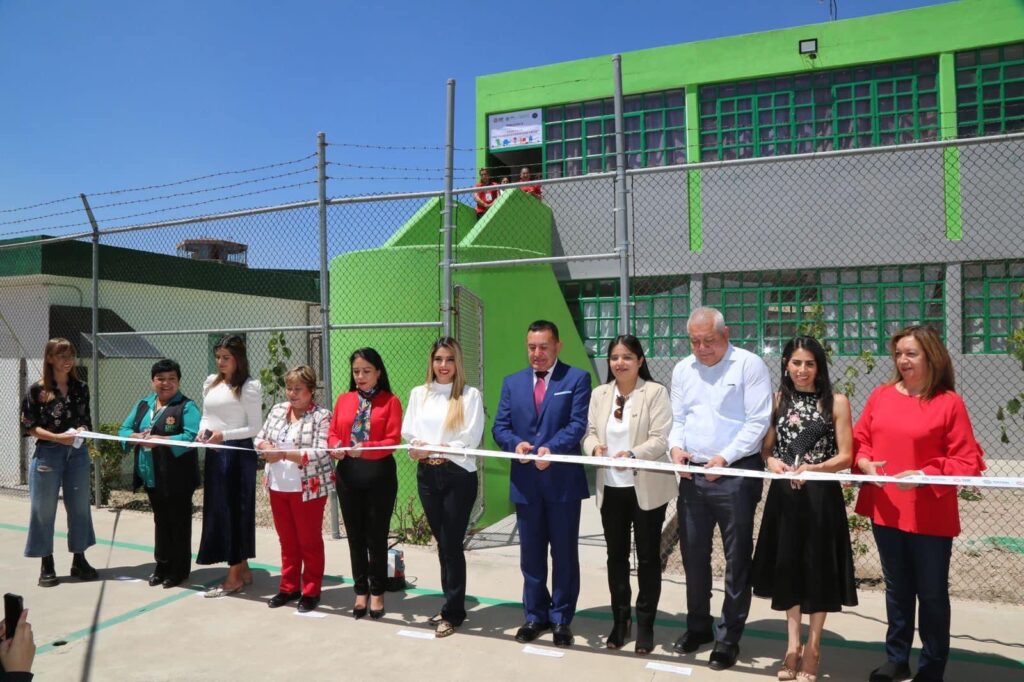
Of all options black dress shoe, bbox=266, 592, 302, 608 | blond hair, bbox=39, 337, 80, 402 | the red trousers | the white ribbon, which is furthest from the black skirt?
blond hair, bbox=39, 337, 80, 402

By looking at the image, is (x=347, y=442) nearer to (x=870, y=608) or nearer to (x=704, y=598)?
(x=704, y=598)

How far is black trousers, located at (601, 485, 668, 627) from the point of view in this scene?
4.15m

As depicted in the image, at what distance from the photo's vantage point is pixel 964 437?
3.52 m

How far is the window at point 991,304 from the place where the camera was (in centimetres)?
1172

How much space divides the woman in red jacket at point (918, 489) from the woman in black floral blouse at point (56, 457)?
542cm

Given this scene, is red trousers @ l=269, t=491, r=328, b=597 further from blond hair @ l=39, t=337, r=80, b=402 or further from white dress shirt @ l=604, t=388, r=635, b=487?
blond hair @ l=39, t=337, r=80, b=402

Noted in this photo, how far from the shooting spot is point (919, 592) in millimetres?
3652

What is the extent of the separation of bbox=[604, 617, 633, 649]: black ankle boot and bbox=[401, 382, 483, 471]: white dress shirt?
122cm

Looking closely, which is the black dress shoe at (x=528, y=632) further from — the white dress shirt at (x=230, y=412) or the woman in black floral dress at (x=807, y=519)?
the white dress shirt at (x=230, y=412)

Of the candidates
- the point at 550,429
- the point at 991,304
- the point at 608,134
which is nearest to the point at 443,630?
the point at 550,429

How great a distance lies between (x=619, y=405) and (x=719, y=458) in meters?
0.66

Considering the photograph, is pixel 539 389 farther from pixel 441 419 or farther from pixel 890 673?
pixel 890 673

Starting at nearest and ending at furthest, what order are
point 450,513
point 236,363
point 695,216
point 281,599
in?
point 450,513 → point 281,599 → point 236,363 → point 695,216

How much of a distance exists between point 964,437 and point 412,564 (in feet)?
13.6
